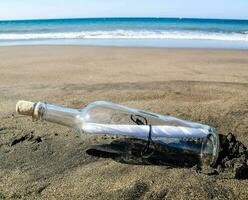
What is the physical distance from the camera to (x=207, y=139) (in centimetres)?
156

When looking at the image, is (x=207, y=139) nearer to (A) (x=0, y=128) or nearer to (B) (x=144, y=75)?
(A) (x=0, y=128)

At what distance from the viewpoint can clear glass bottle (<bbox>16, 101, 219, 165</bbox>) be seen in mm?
1548

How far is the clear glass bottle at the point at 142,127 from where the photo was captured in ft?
5.08

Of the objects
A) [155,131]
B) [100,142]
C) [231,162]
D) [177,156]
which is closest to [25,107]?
[100,142]

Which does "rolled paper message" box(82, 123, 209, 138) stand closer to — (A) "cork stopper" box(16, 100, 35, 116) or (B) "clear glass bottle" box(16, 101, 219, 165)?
(B) "clear glass bottle" box(16, 101, 219, 165)

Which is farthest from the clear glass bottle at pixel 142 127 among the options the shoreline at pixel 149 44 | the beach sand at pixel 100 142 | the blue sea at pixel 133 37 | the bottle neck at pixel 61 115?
the blue sea at pixel 133 37

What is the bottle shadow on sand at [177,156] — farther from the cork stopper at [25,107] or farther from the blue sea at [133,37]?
the blue sea at [133,37]

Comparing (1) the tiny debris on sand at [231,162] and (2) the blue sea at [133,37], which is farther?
(2) the blue sea at [133,37]

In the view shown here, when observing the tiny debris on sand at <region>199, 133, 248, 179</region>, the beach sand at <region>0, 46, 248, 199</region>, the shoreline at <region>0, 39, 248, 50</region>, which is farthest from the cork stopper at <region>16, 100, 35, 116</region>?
the shoreline at <region>0, 39, 248, 50</region>

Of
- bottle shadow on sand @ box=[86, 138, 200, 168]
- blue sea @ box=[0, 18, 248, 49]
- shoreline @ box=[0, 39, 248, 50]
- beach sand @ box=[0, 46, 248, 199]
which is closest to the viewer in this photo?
beach sand @ box=[0, 46, 248, 199]

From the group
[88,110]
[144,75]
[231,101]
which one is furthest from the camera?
[144,75]

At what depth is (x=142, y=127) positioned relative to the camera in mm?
1541

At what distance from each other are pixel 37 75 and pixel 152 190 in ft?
11.1

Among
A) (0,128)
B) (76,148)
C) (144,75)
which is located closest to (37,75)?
(144,75)
